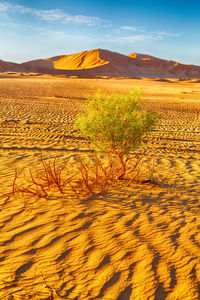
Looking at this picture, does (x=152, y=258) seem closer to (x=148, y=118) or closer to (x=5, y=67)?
(x=148, y=118)

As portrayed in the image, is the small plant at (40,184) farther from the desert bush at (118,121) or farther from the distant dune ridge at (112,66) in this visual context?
the distant dune ridge at (112,66)

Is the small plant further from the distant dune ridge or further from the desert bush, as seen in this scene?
the distant dune ridge

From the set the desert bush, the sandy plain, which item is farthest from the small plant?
the desert bush

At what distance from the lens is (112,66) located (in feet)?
300

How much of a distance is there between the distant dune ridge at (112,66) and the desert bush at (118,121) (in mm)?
82500

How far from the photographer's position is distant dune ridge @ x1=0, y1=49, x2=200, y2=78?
9012 cm

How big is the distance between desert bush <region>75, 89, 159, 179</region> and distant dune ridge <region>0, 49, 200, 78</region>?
82.5 m

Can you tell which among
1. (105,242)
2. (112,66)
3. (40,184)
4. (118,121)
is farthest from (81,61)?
(105,242)

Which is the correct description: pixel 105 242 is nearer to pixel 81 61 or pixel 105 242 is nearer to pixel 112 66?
pixel 112 66

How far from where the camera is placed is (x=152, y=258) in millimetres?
3223

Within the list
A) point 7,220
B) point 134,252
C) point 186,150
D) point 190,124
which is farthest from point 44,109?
point 134,252

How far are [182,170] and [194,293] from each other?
4324mm

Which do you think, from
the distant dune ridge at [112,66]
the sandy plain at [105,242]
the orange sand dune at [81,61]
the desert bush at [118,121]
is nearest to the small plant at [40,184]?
the sandy plain at [105,242]

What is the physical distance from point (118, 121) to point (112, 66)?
297 ft
